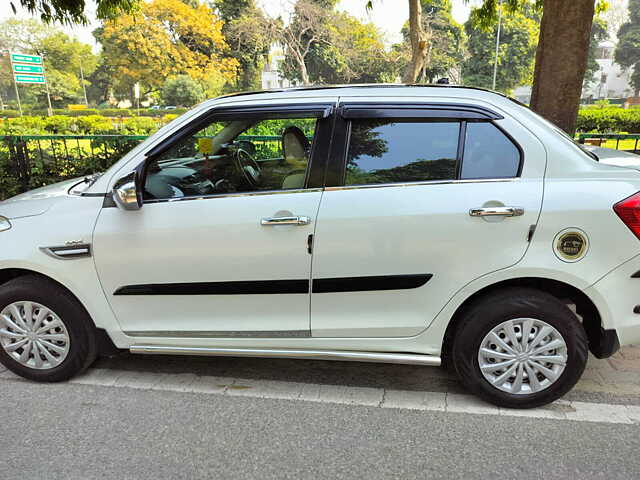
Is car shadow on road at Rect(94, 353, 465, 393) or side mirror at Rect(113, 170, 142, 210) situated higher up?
side mirror at Rect(113, 170, 142, 210)

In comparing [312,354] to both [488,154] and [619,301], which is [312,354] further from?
[619,301]

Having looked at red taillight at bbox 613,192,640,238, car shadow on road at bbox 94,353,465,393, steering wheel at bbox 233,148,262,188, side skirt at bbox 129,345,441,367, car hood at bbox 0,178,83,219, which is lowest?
car shadow on road at bbox 94,353,465,393

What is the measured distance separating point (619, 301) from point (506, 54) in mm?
59915

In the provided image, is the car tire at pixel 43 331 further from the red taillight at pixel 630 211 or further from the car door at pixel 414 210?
the red taillight at pixel 630 211

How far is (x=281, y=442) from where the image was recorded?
2506 millimetres

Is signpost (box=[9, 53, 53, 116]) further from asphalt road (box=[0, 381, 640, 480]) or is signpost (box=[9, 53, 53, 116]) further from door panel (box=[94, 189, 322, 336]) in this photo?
asphalt road (box=[0, 381, 640, 480])

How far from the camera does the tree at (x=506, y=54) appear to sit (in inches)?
2110

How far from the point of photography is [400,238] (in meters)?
2.52

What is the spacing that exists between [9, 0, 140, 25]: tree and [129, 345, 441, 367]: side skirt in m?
5.76

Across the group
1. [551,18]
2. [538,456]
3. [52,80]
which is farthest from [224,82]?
[538,456]

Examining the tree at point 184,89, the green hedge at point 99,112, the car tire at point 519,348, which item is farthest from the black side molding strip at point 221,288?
the tree at point 184,89

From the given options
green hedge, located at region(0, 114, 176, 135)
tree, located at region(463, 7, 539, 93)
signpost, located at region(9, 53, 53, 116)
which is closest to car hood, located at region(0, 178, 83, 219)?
green hedge, located at region(0, 114, 176, 135)

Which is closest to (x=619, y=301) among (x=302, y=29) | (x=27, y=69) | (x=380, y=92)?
(x=380, y=92)

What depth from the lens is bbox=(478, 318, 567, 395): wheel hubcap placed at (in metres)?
2.58
